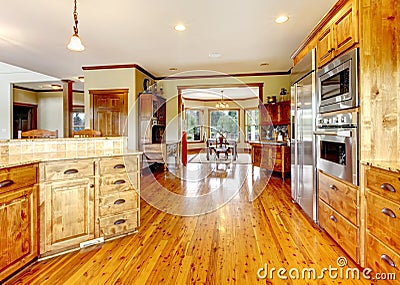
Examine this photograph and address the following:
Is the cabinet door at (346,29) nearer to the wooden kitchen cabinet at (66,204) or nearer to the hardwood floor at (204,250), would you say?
the hardwood floor at (204,250)

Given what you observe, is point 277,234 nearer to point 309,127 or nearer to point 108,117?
point 309,127

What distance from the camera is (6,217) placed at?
Result: 1.77 metres

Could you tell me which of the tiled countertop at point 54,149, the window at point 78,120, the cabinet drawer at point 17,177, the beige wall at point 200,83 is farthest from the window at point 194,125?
the cabinet drawer at point 17,177

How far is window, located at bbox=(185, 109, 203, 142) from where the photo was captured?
A: 1205cm

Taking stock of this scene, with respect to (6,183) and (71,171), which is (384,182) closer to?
(71,171)

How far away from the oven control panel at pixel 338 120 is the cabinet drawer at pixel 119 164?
6.51 ft

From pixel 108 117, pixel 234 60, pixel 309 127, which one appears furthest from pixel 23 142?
pixel 234 60

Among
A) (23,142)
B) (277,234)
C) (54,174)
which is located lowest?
(277,234)

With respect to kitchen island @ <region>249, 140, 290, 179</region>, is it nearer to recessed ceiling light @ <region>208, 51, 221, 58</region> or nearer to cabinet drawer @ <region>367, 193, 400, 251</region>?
recessed ceiling light @ <region>208, 51, 221, 58</region>

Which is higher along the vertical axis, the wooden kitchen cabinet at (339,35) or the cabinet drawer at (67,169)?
the wooden kitchen cabinet at (339,35)

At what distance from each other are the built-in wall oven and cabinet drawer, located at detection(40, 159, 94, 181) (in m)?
2.28

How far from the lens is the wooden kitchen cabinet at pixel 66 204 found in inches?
82.9

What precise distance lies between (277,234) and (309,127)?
129cm

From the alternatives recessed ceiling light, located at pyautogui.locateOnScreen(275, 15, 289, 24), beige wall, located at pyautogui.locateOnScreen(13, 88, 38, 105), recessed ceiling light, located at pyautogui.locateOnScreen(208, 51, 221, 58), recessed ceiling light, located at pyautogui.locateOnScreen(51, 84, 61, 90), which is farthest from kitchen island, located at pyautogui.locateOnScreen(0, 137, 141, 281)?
beige wall, located at pyautogui.locateOnScreen(13, 88, 38, 105)
